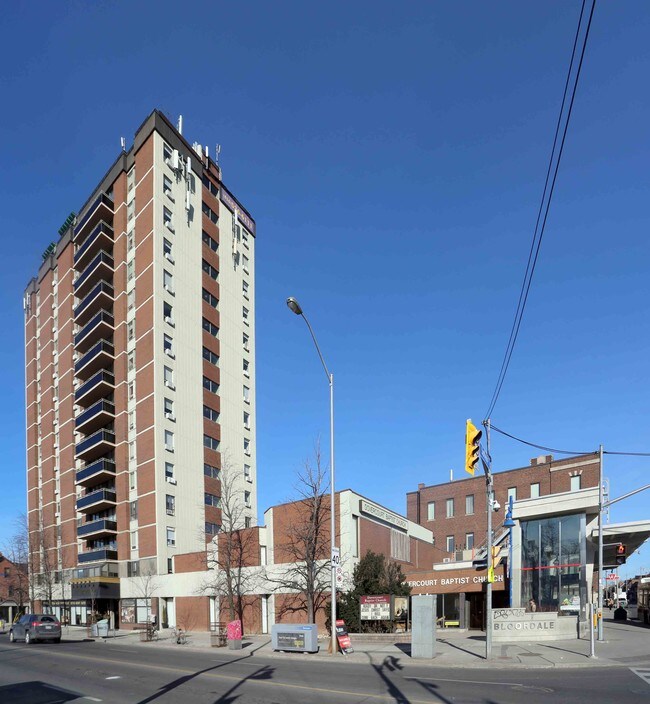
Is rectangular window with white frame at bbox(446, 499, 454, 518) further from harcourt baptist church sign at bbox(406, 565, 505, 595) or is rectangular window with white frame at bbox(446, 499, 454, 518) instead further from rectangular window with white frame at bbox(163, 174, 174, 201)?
rectangular window with white frame at bbox(163, 174, 174, 201)

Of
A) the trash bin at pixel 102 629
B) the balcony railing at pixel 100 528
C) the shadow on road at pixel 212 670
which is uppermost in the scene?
the shadow on road at pixel 212 670

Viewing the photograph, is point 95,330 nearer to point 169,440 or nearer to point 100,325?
point 100,325

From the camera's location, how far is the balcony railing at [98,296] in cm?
5969

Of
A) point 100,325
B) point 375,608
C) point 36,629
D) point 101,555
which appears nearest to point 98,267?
point 100,325

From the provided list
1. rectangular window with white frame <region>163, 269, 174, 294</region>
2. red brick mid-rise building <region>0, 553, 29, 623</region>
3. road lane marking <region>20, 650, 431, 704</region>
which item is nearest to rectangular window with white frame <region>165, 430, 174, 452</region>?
rectangular window with white frame <region>163, 269, 174, 294</region>

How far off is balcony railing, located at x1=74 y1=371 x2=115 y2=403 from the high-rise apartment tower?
0.62ft

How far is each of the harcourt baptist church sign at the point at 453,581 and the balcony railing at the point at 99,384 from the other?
33.8 m

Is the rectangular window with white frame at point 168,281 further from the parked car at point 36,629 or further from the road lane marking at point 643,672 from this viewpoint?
the road lane marking at point 643,672

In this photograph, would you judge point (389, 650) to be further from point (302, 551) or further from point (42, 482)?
point (42, 482)

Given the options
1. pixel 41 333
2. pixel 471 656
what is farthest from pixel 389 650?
pixel 41 333

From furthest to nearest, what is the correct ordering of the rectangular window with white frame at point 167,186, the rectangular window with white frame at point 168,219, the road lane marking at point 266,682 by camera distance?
the rectangular window with white frame at point 167,186 → the rectangular window with white frame at point 168,219 → the road lane marking at point 266,682

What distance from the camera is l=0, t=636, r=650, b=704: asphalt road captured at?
1367 centimetres

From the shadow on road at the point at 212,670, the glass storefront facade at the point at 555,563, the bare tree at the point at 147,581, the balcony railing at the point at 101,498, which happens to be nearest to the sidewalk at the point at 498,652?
the glass storefront facade at the point at 555,563

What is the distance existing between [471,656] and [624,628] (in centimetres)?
1754
